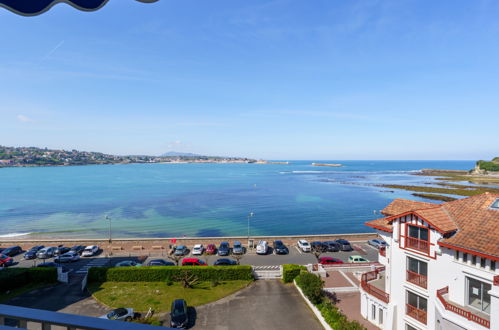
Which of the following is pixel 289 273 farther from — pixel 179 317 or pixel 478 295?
pixel 478 295

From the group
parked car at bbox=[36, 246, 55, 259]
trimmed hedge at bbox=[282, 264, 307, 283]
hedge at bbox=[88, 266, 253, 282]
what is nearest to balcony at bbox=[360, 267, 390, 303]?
trimmed hedge at bbox=[282, 264, 307, 283]

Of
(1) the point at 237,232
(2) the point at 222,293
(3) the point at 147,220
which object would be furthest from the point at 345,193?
(2) the point at 222,293

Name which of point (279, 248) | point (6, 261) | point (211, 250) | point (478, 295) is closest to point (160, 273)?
point (211, 250)

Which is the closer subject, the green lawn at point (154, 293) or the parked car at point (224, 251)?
the green lawn at point (154, 293)

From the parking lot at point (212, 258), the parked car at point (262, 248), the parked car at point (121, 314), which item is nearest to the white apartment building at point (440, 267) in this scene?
the parking lot at point (212, 258)

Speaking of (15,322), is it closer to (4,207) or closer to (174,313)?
(174,313)

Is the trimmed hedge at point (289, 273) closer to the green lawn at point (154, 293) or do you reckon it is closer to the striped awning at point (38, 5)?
the green lawn at point (154, 293)
